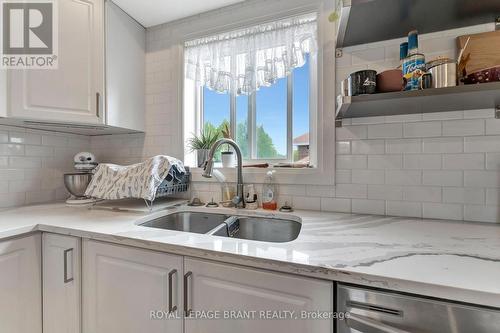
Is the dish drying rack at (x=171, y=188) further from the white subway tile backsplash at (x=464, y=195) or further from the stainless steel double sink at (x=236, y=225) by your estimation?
the white subway tile backsplash at (x=464, y=195)

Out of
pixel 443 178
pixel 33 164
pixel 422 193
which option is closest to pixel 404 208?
pixel 422 193

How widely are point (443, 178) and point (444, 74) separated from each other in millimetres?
517

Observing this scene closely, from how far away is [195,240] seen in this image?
0.82 metres

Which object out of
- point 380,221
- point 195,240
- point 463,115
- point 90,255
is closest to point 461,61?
point 463,115

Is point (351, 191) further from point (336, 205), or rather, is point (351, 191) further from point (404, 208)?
point (404, 208)

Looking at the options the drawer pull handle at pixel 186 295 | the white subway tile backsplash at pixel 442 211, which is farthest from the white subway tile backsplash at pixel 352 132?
the drawer pull handle at pixel 186 295

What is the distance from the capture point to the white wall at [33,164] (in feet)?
4.69

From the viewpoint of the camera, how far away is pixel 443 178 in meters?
1.08

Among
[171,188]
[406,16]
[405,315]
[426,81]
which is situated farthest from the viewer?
[171,188]

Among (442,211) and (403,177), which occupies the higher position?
(403,177)

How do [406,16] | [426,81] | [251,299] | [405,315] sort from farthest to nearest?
[406,16]
[426,81]
[251,299]
[405,315]

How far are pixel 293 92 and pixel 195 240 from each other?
1.14 metres

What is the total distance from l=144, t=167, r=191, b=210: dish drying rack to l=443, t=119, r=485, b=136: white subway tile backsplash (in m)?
1.42

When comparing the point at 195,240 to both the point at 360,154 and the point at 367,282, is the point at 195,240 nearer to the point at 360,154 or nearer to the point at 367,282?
the point at 367,282
